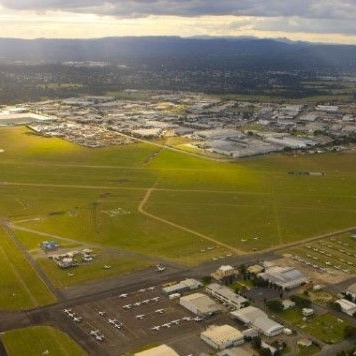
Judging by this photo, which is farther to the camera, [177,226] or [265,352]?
[177,226]

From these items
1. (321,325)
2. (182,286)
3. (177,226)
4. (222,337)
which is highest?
(177,226)

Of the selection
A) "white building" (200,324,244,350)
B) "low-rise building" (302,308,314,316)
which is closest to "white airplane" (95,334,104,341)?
"white building" (200,324,244,350)

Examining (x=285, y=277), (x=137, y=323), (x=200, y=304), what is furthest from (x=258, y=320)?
(x=137, y=323)

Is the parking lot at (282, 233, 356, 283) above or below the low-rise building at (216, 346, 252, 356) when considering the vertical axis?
above

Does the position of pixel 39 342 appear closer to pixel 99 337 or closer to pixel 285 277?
pixel 99 337

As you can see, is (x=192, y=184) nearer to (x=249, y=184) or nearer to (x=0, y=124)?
(x=249, y=184)

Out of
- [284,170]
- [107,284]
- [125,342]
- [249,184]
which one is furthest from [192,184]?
[125,342]

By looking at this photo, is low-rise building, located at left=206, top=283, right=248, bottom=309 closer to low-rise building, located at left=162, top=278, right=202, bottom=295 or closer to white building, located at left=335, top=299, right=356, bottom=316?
low-rise building, located at left=162, top=278, right=202, bottom=295

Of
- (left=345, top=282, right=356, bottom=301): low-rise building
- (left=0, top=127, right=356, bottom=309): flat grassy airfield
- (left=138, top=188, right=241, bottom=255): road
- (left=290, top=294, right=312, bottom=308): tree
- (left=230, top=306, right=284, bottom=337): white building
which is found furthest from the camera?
(left=138, top=188, right=241, bottom=255): road
